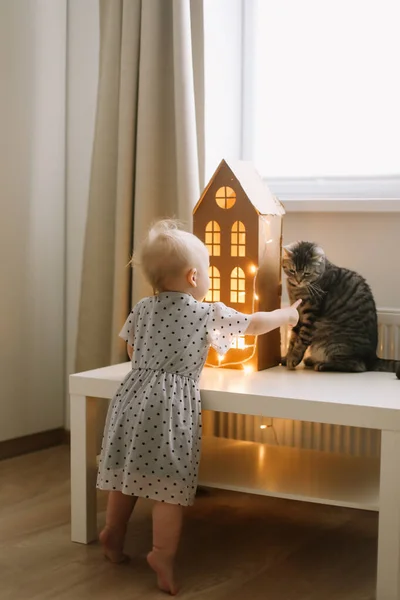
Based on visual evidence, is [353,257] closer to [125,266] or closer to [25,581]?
[125,266]

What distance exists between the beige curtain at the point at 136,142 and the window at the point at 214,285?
366 millimetres

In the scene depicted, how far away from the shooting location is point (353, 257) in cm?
238

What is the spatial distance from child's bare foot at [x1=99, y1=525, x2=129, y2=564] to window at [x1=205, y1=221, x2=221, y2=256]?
0.72 m

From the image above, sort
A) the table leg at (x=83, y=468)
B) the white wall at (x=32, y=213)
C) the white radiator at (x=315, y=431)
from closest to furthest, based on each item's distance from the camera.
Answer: the table leg at (x=83, y=468) → the white radiator at (x=315, y=431) → the white wall at (x=32, y=213)

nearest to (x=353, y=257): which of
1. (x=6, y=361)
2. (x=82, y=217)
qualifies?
(x=82, y=217)

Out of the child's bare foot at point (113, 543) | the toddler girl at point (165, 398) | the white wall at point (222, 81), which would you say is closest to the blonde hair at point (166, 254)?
the toddler girl at point (165, 398)

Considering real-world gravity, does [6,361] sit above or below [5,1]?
below

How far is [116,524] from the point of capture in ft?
5.78

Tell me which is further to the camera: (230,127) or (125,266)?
(230,127)

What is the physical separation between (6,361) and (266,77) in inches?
50.6

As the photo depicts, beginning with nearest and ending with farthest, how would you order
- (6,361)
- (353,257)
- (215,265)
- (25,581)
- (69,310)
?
1. (25,581)
2. (215,265)
3. (353,257)
4. (6,361)
5. (69,310)

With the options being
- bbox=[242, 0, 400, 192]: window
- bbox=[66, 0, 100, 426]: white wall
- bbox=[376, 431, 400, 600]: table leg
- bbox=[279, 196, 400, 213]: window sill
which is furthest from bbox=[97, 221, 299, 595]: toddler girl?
bbox=[66, 0, 100, 426]: white wall

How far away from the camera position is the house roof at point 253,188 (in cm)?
197

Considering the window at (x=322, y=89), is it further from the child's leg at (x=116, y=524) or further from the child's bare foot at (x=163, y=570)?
the child's bare foot at (x=163, y=570)
